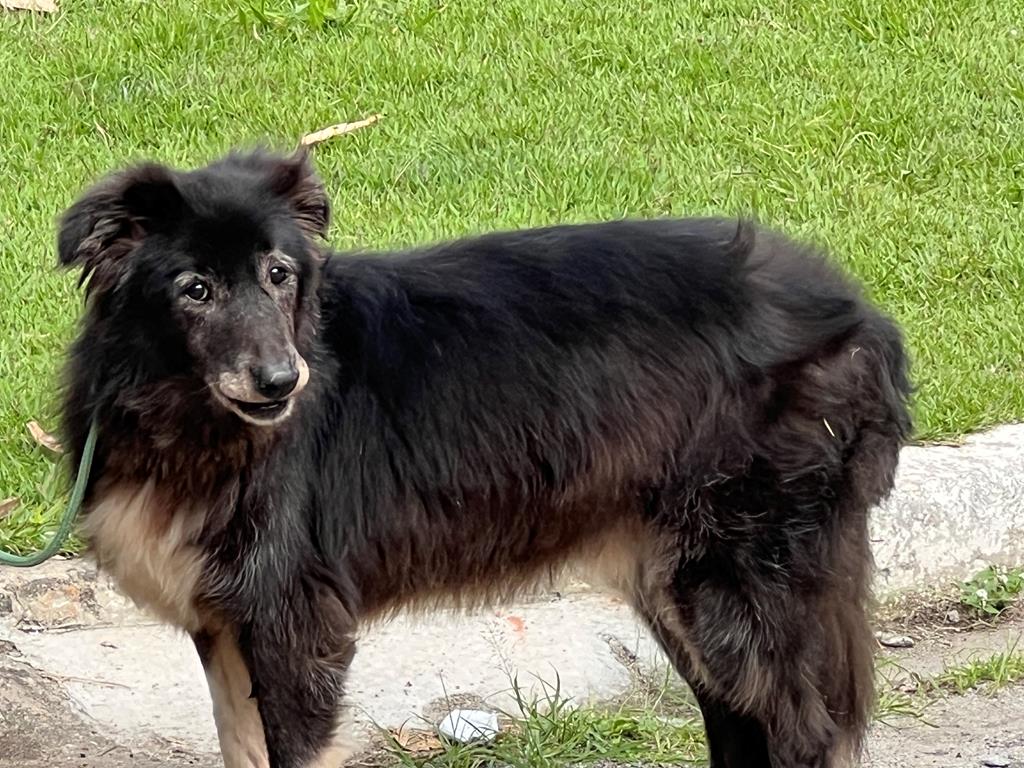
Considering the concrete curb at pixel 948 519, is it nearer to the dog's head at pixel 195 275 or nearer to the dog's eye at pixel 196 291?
the dog's head at pixel 195 275

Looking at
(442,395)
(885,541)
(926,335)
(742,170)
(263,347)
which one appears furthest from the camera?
(742,170)

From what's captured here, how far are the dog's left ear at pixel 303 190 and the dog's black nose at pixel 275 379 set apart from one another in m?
0.50

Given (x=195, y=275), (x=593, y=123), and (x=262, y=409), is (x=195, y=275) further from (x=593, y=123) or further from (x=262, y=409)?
(x=593, y=123)

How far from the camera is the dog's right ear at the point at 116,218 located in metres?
3.49

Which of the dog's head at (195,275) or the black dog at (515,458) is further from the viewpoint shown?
the black dog at (515,458)

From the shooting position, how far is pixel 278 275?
3.59 meters

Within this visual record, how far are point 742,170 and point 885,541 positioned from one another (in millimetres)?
2664

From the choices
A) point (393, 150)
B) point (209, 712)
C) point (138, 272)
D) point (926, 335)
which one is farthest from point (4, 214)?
point (926, 335)

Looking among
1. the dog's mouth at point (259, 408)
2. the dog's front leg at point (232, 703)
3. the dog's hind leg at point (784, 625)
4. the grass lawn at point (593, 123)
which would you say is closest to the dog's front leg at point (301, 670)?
the dog's front leg at point (232, 703)

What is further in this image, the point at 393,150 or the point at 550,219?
the point at 393,150

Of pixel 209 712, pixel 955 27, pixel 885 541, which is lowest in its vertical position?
pixel 209 712

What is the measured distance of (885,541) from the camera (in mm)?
5254

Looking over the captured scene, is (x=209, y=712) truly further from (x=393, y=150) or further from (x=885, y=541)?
(x=393, y=150)

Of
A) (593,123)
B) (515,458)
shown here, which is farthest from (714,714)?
(593,123)
